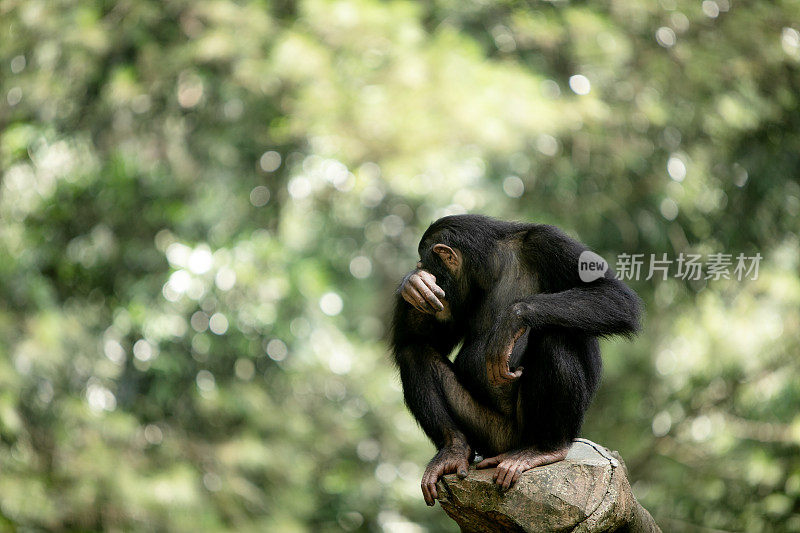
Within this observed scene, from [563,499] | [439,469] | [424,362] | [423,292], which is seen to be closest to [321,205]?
[424,362]

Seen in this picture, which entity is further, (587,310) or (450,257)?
(450,257)

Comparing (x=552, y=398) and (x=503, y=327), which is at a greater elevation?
(x=503, y=327)

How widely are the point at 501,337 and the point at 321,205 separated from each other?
7.91 metres

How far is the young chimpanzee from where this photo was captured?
3520 millimetres

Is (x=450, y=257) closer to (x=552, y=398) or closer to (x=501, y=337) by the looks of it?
(x=501, y=337)

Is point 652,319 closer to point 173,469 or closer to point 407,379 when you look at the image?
point 173,469

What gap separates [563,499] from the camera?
10.7ft

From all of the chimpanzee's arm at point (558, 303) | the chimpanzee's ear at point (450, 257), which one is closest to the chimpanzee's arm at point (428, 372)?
the chimpanzee's ear at point (450, 257)

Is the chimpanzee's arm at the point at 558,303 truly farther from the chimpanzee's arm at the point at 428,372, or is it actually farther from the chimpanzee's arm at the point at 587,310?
the chimpanzee's arm at the point at 428,372

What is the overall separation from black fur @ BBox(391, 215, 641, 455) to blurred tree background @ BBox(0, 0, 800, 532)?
3.72m

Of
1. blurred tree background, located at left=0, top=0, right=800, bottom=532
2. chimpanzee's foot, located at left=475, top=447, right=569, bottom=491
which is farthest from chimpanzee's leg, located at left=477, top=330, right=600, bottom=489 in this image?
blurred tree background, located at left=0, top=0, right=800, bottom=532

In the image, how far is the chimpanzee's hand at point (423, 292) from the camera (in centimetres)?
360

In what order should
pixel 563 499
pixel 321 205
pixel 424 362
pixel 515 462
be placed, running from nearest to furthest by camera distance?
pixel 563 499
pixel 515 462
pixel 424 362
pixel 321 205

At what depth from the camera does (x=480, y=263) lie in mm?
3826
